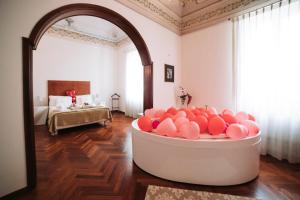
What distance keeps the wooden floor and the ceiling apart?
3.72 metres

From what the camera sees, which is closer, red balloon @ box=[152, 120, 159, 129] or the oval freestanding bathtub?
the oval freestanding bathtub

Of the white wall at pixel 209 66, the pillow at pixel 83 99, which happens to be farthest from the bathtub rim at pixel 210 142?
the pillow at pixel 83 99

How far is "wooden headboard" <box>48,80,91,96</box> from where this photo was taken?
4.89 metres

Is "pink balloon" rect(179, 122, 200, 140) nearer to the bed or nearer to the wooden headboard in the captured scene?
the bed

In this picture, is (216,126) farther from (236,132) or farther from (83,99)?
(83,99)

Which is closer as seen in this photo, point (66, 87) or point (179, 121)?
point (179, 121)

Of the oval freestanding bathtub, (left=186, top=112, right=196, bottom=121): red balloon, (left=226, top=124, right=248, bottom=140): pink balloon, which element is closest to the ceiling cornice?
(left=186, top=112, right=196, bottom=121): red balloon

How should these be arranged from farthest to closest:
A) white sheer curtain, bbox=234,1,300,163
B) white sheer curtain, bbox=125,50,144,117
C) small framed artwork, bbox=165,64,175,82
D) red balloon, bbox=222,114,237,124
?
white sheer curtain, bbox=125,50,144,117 < small framed artwork, bbox=165,64,175,82 < white sheer curtain, bbox=234,1,300,163 < red balloon, bbox=222,114,237,124

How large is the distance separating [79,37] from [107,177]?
5386mm

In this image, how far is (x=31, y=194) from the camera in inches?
60.0

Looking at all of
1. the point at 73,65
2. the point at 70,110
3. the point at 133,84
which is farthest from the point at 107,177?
the point at 73,65

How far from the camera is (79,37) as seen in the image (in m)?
5.48

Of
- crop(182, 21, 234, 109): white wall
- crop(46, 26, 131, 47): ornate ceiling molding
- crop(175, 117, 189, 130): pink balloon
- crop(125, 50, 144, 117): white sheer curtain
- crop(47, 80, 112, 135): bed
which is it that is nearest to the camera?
crop(175, 117, 189, 130): pink balloon

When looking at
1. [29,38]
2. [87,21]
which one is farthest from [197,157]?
[87,21]
